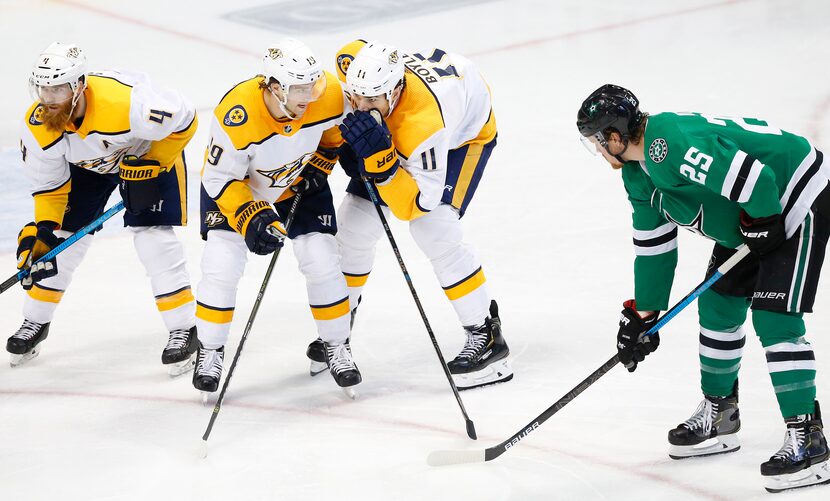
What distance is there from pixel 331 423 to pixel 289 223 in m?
0.68

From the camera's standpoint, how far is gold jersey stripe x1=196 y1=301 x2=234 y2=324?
388cm

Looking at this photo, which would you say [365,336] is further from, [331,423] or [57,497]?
[57,497]

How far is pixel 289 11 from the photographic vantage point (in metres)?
8.94

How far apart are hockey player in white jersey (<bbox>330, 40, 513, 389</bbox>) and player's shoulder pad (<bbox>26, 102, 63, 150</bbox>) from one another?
3.27ft

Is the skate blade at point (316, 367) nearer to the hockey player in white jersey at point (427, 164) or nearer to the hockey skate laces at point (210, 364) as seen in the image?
the hockey player in white jersey at point (427, 164)

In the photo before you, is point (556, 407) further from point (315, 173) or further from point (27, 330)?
point (27, 330)

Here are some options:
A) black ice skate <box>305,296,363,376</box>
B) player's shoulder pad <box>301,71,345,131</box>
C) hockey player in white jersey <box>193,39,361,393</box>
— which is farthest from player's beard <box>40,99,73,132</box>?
black ice skate <box>305,296,363,376</box>

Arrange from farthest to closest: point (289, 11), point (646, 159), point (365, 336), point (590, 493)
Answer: point (289, 11)
point (365, 336)
point (590, 493)
point (646, 159)

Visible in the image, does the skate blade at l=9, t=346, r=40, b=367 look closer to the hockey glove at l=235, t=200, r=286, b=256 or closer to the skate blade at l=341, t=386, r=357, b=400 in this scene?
the hockey glove at l=235, t=200, r=286, b=256

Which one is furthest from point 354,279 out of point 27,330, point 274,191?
point 27,330

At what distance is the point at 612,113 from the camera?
120 inches

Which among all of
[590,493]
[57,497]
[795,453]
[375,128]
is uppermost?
[375,128]

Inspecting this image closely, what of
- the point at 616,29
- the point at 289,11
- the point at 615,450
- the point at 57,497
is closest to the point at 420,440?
the point at 615,450

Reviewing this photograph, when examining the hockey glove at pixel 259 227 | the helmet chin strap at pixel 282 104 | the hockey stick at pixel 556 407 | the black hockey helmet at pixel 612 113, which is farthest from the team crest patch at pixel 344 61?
the hockey stick at pixel 556 407
